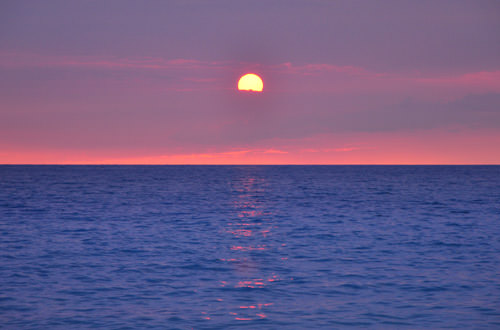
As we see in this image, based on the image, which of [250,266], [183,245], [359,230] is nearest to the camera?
[250,266]

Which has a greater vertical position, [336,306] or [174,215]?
[174,215]

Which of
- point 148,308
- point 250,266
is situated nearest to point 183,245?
point 250,266

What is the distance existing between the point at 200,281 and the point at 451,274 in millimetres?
9549

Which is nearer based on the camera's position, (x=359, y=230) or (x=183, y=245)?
(x=183, y=245)

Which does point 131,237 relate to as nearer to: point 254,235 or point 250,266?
point 254,235

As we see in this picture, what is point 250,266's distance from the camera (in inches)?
861

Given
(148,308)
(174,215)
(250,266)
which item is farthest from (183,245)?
(174,215)

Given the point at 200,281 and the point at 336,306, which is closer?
the point at 336,306

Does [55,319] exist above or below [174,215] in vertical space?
below

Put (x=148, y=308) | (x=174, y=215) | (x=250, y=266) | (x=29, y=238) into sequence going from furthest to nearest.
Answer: (x=174, y=215), (x=29, y=238), (x=250, y=266), (x=148, y=308)

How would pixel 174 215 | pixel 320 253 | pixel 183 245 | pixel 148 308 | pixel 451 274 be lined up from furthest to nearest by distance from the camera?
pixel 174 215
pixel 183 245
pixel 320 253
pixel 451 274
pixel 148 308

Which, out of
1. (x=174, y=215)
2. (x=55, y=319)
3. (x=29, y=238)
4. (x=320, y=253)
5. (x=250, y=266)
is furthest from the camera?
(x=174, y=215)

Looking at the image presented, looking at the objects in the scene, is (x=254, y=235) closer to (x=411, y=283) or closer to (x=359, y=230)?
(x=359, y=230)

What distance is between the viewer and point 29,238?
1200 inches
